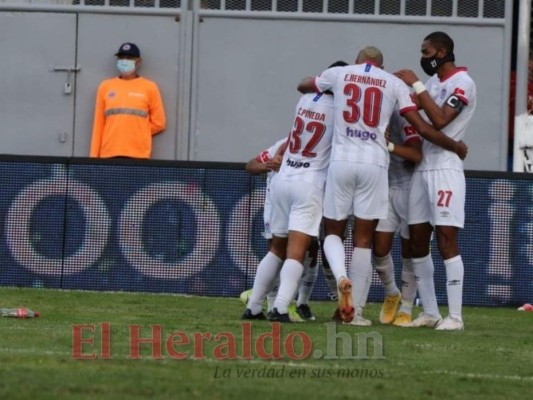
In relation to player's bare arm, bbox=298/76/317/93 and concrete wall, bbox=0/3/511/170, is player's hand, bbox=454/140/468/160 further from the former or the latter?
concrete wall, bbox=0/3/511/170

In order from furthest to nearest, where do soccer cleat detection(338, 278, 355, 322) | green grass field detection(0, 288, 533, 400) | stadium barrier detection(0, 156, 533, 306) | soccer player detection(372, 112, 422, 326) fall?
1. stadium barrier detection(0, 156, 533, 306)
2. soccer player detection(372, 112, 422, 326)
3. soccer cleat detection(338, 278, 355, 322)
4. green grass field detection(0, 288, 533, 400)

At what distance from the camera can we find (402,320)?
464 inches

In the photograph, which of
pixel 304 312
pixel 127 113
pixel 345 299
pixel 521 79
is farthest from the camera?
pixel 521 79

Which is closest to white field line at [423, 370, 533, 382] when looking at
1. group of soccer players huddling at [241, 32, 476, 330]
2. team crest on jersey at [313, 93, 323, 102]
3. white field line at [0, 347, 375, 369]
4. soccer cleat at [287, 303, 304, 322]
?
white field line at [0, 347, 375, 369]

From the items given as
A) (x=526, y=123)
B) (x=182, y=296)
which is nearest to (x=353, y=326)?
(x=182, y=296)

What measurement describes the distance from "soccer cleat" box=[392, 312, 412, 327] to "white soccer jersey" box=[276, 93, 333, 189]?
1.30 m

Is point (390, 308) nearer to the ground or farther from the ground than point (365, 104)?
nearer to the ground

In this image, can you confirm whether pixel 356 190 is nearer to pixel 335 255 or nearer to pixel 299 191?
pixel 299 191

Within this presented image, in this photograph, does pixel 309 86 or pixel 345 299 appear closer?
pixel 345 299

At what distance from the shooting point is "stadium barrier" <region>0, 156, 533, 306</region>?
14.9 metres

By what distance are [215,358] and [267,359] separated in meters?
0.29

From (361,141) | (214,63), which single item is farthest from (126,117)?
(361,141)

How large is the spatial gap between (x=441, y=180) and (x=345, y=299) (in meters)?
1.47

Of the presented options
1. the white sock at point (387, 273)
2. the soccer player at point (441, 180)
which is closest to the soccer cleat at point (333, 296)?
the white sock at point (387, 273)
